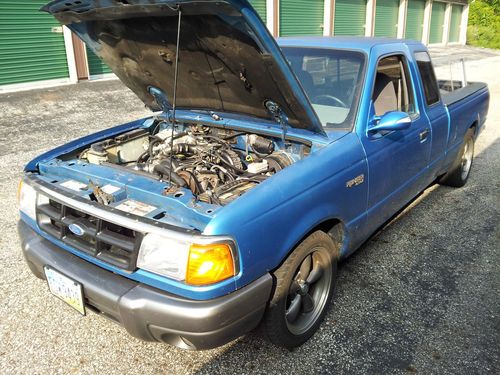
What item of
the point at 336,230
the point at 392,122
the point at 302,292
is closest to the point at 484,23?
the point at 392,122

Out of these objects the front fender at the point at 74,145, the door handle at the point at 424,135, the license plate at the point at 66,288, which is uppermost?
the front fender at the point at 74,145

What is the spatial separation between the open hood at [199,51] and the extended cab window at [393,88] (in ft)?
2.87

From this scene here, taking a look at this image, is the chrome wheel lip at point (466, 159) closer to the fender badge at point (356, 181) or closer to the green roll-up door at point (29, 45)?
the fender badge at point (356, 181)

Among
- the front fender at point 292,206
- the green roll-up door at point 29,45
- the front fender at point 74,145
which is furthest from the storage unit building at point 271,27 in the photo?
the front fender at point 292,206

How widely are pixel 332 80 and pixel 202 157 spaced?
1104 mm

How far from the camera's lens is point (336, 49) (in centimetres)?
318

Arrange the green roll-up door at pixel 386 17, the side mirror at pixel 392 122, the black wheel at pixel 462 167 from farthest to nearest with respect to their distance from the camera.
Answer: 1. the green roll-up door at pixel 386 17
2. the black wheel at pixel 462 167
3. the side mirror at pixel 392 122

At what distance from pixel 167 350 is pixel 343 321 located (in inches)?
43.9

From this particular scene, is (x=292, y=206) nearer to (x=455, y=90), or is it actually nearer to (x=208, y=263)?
(x=208, y=263)

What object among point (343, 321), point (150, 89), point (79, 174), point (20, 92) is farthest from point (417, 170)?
point (20, 92)

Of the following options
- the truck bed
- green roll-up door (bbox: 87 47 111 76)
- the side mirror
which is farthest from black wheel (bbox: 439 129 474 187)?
green roll-up door (bbox: 87 47 111 76)

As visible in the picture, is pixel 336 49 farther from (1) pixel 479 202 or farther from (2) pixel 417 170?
(1) pixel 479 202

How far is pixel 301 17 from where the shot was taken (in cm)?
1554

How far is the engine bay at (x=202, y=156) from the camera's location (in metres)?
2.50
